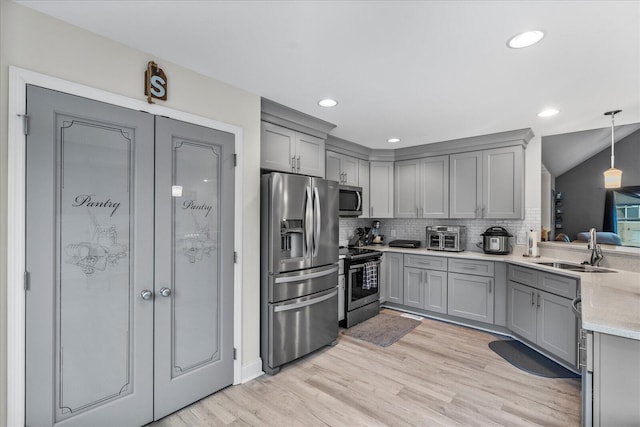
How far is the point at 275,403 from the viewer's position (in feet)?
7.31

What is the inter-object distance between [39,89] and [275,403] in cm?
246

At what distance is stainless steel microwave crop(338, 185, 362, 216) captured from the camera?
391cm

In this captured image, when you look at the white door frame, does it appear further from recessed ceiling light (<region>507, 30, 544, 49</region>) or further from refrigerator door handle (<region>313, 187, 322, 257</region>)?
recessed ceiling light (<region>507, 30, 544, 49</region>)

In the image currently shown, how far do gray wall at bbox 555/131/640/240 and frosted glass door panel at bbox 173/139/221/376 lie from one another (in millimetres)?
5641

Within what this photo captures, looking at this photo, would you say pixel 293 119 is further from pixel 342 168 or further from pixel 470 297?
pixel 470 297

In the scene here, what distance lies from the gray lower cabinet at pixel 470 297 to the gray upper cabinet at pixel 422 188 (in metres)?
0.96

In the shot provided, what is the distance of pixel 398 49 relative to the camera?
1.89 meters

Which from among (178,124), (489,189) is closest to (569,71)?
(489,189)

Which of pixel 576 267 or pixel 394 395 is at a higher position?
pixel 576 267

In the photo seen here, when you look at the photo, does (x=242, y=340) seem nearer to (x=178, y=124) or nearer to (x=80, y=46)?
(x=178, y=124)

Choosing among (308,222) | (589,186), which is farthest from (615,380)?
(589,186)

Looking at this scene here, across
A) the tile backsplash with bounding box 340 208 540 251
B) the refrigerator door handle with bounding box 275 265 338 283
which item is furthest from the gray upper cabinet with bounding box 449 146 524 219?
the refrigerator door handle with bounding box 275 265 338 283

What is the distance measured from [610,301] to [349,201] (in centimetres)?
269

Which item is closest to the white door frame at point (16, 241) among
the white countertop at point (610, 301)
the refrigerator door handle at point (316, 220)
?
the refrigerator door handle at point (316, 220)
